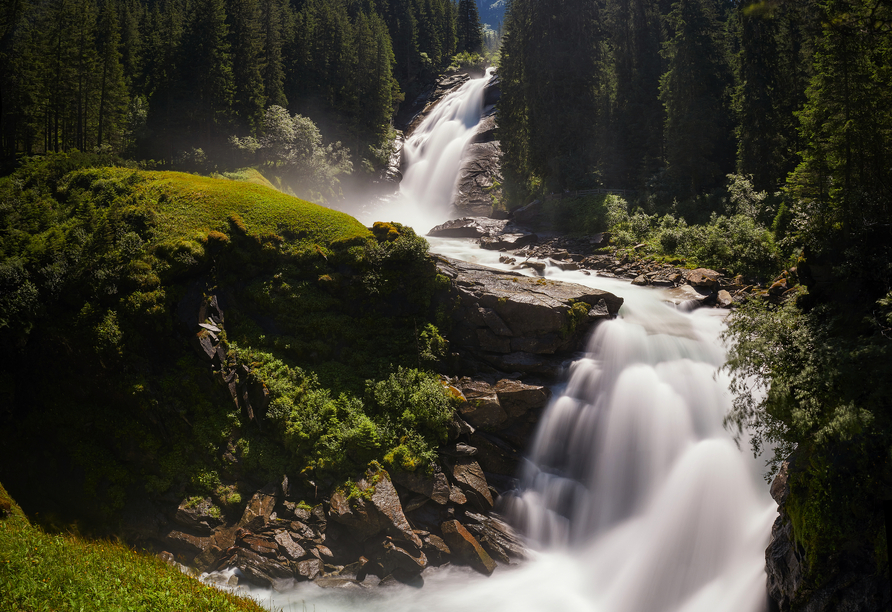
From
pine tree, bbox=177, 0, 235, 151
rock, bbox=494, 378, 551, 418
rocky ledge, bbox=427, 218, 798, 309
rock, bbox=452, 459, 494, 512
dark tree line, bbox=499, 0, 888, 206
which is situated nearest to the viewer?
rock, bbox=452, 459, 494, 512

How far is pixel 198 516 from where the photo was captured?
14.8m

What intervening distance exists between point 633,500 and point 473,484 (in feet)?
17.9

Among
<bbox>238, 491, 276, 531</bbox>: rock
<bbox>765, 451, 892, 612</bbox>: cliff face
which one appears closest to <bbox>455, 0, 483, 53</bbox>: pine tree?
<bbox>238, 491, 276, 531</bbox>: rock

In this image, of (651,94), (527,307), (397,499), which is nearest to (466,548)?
(397,499)

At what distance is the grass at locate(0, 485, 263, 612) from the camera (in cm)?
877

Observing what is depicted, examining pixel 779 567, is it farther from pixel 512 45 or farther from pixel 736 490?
pixel 512 45

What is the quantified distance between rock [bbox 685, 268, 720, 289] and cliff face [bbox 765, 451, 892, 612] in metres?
13.8

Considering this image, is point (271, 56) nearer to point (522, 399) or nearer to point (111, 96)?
point (111, 96)

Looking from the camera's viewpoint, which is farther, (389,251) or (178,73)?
(178,73)

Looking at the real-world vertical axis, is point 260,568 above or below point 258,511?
below

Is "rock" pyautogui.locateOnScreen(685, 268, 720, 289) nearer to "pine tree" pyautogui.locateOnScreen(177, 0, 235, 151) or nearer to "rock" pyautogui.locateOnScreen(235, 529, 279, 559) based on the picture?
"rock" pyautogui.locateOnScreen(235, 529, 279, 559)

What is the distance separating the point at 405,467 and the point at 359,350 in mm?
5640

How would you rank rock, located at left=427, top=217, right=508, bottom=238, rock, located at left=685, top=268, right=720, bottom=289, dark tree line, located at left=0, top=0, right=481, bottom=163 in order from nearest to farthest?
rock, located at left=685, top=268, right=720, bottom=289 → dark tree line, located at left=0, top=0, right=481, bottom=163 → rock, located at left=427, top=217, right=508, bottom=238

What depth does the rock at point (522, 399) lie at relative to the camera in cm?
1794
